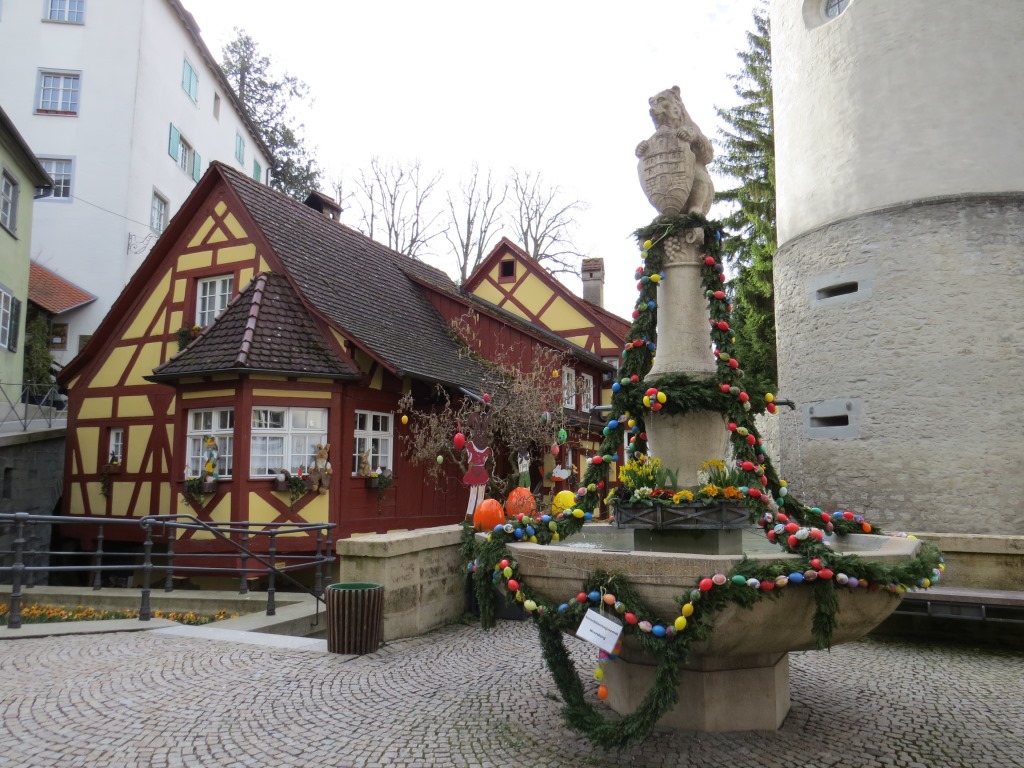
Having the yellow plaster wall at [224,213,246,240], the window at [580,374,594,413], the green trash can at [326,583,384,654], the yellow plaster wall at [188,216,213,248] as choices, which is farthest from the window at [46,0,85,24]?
the green trash can at [326,583,384,654]

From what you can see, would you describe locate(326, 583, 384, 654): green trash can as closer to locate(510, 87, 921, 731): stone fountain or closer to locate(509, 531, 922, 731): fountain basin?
locate(510, 87, 921, 731): stone fountain

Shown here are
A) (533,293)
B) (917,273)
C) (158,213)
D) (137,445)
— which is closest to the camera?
(917,273)

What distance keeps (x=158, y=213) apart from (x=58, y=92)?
15.3ft

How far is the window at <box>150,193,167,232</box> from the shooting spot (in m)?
25.7

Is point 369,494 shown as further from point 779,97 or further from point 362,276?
point 779,97

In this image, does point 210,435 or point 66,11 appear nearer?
point 210,435

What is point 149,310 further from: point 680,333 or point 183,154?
point 183,154

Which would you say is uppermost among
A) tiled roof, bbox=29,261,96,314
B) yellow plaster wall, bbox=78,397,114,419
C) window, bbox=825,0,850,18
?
window, bbox=825,0,850,18

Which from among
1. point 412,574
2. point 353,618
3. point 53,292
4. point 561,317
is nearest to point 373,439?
point 412,574

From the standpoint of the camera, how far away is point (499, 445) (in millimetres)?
16328

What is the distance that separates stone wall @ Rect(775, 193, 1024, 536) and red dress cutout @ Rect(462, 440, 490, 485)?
460cm

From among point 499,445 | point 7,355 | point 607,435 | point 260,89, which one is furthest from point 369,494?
point 260,89

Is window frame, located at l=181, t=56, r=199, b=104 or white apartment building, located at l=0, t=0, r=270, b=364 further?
window frame, located at l=181, t=56, r=199, b=104

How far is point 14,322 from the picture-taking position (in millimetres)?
17188
